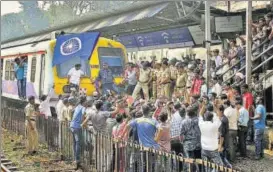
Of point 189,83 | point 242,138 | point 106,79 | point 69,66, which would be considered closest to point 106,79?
point 106,79

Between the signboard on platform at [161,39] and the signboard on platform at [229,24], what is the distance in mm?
882

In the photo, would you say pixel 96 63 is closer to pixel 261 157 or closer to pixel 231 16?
pixel 231 16

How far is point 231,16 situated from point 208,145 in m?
6.19

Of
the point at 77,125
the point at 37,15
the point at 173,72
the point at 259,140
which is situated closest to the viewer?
the point at 77,125

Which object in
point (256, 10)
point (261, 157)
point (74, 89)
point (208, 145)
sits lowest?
point (261, 157)

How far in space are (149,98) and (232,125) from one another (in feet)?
10.4

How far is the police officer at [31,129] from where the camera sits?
8.70m

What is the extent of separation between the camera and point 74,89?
1034 centimetres

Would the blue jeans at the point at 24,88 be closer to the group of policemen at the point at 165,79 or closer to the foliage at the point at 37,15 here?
the foliage at the point at 37,15

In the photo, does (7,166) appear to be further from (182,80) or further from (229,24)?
(229,24)

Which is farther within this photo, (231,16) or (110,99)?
(231,16)

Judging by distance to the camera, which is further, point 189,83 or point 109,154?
point 189,83

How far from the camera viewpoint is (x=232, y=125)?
746 cm

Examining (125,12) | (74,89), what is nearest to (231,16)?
(125,12)
